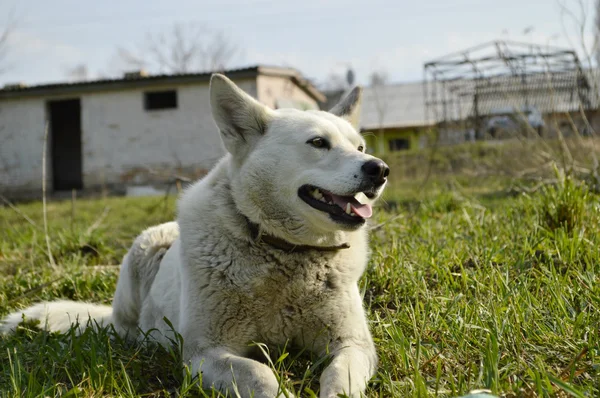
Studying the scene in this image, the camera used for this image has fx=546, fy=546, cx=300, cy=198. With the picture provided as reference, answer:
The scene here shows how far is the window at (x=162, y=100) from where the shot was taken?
717 inches

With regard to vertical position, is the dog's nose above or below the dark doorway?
above

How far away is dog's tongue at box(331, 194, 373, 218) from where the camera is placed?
245 cm

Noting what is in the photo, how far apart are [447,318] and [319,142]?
1.06m

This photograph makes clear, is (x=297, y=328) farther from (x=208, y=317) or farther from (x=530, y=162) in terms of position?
(x=530, y=162)

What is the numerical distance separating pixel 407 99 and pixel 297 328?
32.8m

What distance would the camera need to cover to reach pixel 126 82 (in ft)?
57.1

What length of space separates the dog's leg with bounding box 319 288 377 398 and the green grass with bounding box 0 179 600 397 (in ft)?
0.23

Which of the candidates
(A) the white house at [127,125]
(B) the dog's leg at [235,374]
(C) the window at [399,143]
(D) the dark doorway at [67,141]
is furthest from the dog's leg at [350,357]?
(C) the window at [399,143]

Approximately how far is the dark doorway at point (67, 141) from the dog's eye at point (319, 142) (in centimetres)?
1966

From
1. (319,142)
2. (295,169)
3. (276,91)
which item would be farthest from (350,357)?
(276,91)

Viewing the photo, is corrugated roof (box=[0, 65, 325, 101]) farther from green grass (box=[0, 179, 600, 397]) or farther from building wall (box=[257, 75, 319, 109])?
green grass (box=[0, 179, 600, 397])

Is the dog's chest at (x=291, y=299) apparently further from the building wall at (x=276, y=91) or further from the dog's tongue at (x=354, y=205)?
the building wall at (x=276, y=91)

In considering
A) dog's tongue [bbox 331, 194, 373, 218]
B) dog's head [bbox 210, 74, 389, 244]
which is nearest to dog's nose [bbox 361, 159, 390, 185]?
dog's head [bbox 210, 74, 389, 244]

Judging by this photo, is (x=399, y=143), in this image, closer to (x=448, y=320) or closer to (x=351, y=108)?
(x=351, y=108)
